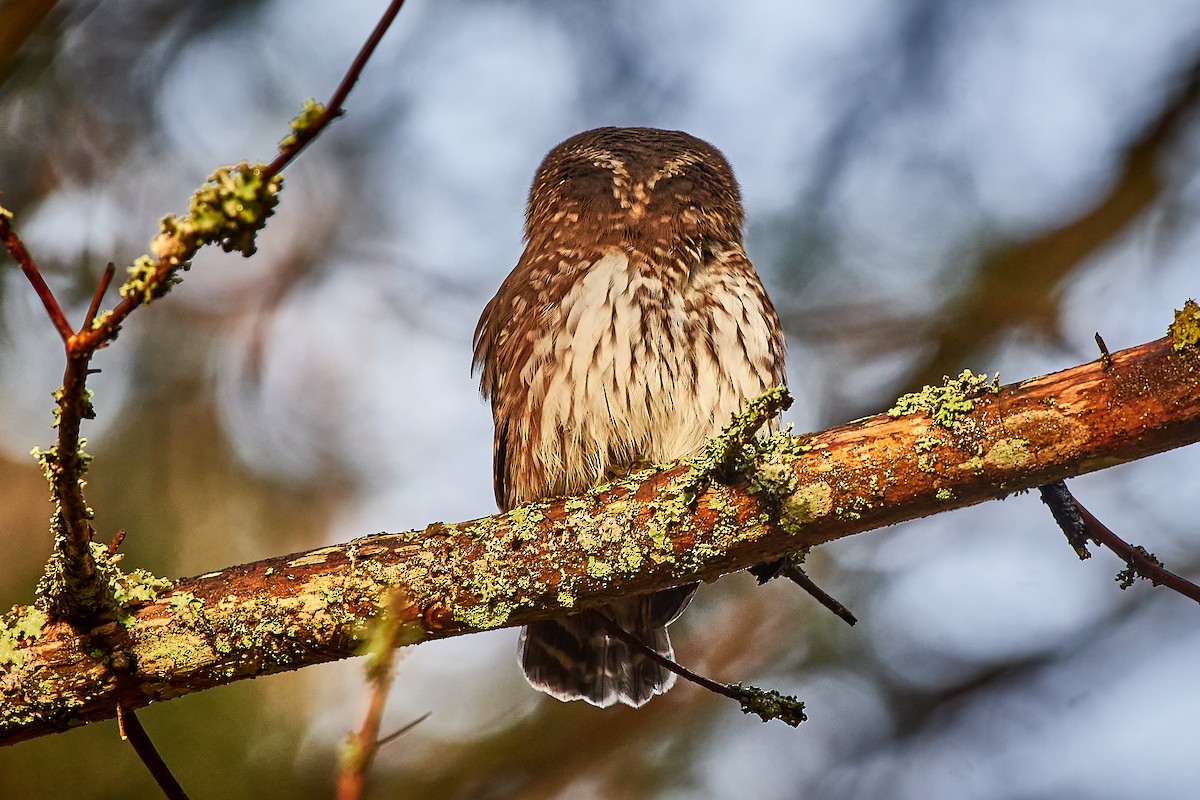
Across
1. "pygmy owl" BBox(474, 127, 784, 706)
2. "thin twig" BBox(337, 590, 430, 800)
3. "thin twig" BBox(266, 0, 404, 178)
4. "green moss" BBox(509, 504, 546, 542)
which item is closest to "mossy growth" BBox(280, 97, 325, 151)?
"thin twig" BBox(266, 0, 404, 178)

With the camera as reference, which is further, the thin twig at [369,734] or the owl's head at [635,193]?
the owl's head at [635,193]

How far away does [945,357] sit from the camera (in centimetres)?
467

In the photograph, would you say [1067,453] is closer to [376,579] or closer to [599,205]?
[376,579]

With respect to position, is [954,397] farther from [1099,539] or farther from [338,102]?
[338,102]

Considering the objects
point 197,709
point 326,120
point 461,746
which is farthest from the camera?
point 461,746

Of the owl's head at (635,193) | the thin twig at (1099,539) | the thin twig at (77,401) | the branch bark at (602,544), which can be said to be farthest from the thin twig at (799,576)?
the thin twig at (77,401)

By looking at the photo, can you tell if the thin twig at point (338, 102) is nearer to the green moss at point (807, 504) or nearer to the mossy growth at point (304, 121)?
the mossy growth at point (304, 121)

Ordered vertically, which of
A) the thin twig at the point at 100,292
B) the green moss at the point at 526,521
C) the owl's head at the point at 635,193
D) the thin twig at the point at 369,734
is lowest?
the thin twig at the point at 369,734

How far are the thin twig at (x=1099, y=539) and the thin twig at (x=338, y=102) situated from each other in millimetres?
1827

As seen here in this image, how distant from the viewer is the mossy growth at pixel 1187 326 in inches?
91.7

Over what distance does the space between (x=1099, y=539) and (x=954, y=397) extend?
0.44 meters

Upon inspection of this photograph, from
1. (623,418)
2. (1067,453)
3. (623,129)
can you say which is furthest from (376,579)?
(623,129)

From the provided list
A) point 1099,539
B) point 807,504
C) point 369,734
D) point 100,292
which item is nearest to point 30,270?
point 100,292

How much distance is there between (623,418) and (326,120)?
2.21 m
